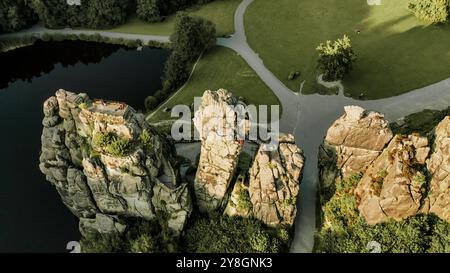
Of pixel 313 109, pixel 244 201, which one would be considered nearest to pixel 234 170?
pixel 244 201

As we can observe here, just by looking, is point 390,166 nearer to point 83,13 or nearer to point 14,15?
point 83,13

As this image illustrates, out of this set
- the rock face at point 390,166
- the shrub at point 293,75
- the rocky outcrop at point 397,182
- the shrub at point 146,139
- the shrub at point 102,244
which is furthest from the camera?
the shrub at point 293,75

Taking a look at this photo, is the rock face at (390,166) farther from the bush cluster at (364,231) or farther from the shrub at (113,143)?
the shrub at (113,143)

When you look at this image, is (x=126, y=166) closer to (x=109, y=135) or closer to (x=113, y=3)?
(x=109, y=135)

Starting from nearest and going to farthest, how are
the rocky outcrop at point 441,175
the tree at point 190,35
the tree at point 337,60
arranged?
the rocky outcrop at point 441,175 → the tree at point 337,60 → the tree at point 190,35

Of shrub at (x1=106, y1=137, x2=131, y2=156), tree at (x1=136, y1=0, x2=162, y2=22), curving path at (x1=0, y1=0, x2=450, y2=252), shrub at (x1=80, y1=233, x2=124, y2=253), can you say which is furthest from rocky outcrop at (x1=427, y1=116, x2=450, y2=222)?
tree at (x1=136, y1=0, x2=162, y2=22)

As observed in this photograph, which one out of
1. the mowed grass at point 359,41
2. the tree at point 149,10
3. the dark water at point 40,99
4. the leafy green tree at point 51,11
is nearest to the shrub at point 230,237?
the dark water at point 40,99

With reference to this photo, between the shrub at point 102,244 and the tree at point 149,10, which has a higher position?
the tree at point 149,10
